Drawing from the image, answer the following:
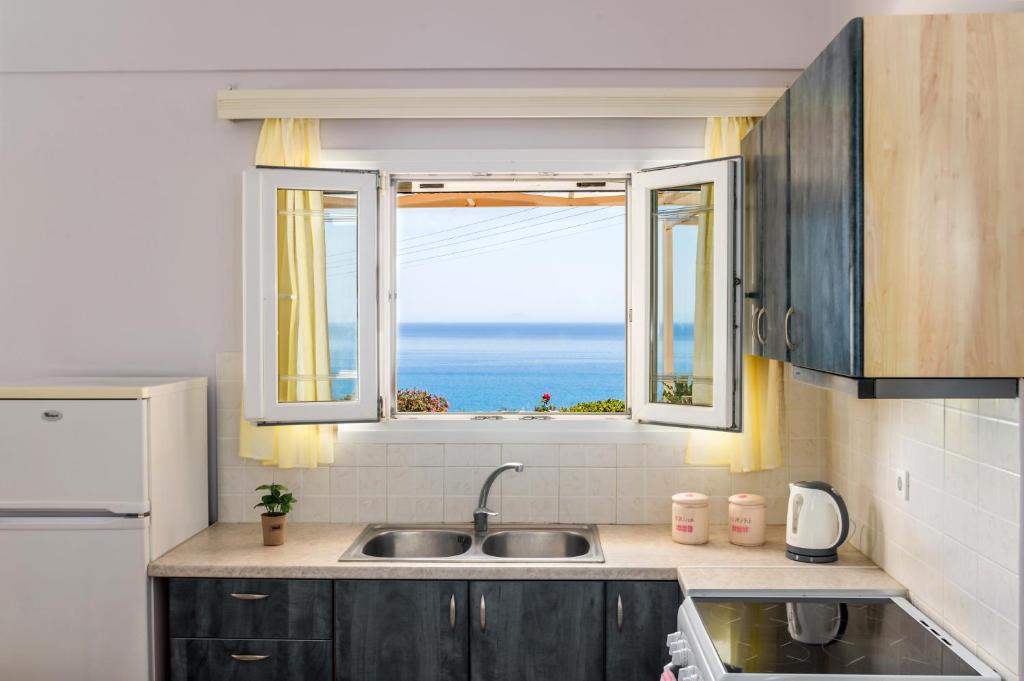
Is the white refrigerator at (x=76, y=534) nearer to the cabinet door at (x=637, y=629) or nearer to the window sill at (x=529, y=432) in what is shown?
the window sill at (x=529, y=432)

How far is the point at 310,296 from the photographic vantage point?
295 centimetres

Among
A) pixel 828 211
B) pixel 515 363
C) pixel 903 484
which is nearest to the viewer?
pixel 828 211

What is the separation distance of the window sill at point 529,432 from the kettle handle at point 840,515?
2.14ft

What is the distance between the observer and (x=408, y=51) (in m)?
3.03

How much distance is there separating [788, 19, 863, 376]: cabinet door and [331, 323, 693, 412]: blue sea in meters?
10.4

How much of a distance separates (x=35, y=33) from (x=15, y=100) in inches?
10.2

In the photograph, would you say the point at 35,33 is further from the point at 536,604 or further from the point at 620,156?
the point at 536,604

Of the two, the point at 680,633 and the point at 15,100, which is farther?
the point at 15,100

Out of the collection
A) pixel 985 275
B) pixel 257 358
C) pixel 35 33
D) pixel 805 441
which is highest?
pixel 35 33

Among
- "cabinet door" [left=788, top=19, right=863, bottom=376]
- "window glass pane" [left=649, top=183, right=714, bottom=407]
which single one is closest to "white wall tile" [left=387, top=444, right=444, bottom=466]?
"window glass pane" [left=649, top=183, right=714, bottom=407]

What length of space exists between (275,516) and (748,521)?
155cm

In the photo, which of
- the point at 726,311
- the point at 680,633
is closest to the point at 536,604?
the point at 680,633

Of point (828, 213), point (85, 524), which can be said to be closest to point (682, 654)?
point (828, 213)

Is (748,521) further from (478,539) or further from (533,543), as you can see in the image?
(478,539)
